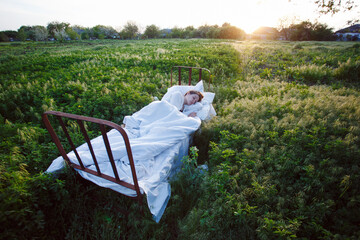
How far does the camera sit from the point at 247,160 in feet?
9.05

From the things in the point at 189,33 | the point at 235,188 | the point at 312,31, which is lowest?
the point at 235,188

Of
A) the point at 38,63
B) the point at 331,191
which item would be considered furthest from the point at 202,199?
the point at 38,63

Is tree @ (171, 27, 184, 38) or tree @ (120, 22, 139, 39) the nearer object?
tree @ (171, 27, 184, 38)

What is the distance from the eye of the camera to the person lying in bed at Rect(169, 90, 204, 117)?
15.0 feet

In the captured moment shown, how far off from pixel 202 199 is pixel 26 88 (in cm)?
680

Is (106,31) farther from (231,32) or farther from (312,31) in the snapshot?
(312,31)

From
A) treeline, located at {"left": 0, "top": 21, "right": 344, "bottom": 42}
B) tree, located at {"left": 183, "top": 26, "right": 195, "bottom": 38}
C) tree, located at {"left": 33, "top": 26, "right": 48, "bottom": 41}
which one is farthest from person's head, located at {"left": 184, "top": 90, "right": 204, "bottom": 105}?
tree, located at {"left": 33, "top": 26, "right": 48, "bottom": 41}

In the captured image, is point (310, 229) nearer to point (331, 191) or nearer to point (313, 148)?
point (331, 191)

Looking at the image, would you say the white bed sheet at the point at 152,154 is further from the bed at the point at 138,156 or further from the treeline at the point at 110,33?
the treeline at the point at 110,33

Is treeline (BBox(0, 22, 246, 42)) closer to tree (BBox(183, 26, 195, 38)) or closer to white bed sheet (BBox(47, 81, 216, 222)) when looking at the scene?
tree (BBox(183, 26, 195, 38))

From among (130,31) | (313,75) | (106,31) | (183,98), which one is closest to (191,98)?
(183,98)

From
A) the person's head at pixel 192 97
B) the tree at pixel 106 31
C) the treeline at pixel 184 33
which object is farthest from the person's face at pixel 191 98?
the tree at pixel 106 31

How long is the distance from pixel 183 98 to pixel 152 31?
85.3 meters

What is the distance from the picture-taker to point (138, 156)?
8.55ft
